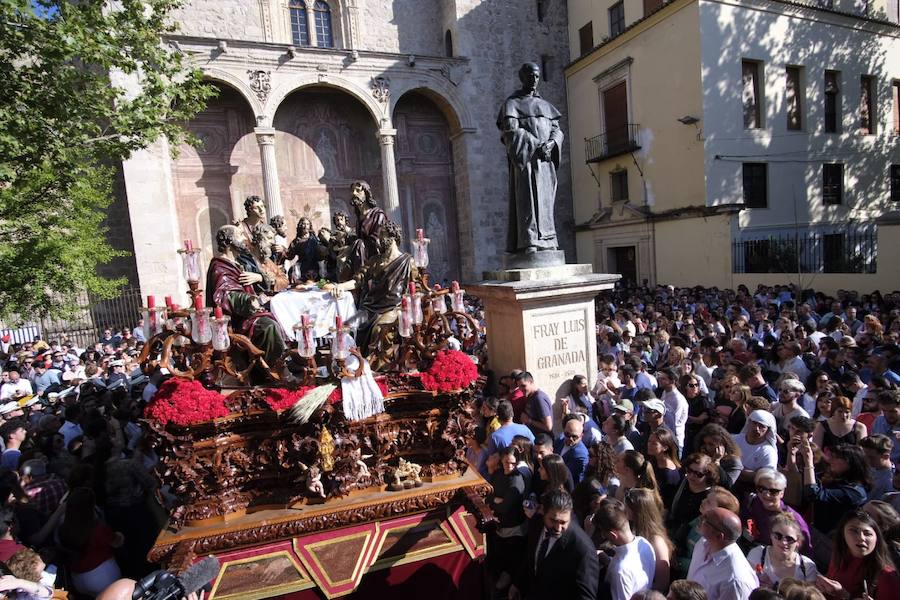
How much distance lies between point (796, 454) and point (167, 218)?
1759cm

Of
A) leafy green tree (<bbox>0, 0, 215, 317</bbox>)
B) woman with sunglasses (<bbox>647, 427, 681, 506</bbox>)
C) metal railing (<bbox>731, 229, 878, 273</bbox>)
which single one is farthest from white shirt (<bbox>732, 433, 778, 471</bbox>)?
metal railing (<bbox>731, 229, 878, 273</bbox>)

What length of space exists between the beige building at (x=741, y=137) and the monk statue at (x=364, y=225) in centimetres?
1347

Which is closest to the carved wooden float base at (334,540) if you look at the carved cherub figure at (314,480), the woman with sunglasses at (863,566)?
the carved cherub figure at (314,480)

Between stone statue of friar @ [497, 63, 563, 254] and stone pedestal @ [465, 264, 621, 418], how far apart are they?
0.56 meters

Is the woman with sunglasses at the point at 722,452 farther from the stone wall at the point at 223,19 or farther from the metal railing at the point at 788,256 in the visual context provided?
the stone wall at the point at 223,19

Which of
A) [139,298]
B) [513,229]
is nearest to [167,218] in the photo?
[139,298]

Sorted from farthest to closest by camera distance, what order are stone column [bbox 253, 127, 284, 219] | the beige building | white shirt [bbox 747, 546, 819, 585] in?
stone column [bbox 253, 127, 284, 219] → the beige building → white shirt [bbox 747, 546, 819, 585]

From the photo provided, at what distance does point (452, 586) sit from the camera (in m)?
4.07

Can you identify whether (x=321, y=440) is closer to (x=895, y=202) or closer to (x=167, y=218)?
(x=167, y=218)

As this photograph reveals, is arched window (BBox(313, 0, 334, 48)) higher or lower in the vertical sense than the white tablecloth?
higher

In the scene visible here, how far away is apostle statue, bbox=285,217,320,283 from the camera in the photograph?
5.72m

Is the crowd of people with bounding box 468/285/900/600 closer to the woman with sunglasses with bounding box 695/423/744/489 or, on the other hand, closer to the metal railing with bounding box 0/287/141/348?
the woman with sunglasses with bounding box 695/423/744/489

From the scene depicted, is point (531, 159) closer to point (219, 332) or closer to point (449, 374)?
point (449, 374)

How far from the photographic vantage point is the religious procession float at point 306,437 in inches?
137
